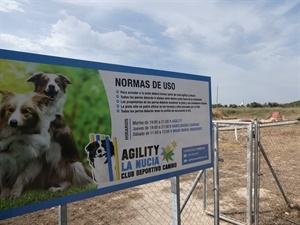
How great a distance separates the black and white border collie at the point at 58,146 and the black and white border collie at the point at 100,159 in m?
0.11

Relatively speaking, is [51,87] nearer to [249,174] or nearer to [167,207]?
[249,174]

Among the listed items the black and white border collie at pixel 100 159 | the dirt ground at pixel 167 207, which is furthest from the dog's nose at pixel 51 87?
the dirt ground at pixel 167 207

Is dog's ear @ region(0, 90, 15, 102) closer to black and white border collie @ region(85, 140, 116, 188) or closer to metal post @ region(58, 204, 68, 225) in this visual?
black and white border collie @ region(85, 140, 116, 188)

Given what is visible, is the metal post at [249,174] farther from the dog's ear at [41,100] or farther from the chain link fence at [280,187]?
the dog's ear at [41,100]

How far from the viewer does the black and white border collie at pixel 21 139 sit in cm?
182

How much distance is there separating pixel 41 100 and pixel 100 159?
0.70 meters

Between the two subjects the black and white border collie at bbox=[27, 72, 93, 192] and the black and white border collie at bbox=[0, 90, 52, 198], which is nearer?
the black and white border collie at bbox=[0, 90, 52, 198]

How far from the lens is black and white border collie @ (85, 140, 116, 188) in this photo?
7.43 feet

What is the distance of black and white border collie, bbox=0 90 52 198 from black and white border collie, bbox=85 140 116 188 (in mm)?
367

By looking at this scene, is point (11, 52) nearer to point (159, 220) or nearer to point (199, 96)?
point (199, 96)

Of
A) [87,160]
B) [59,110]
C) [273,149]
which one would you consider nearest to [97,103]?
[59,110]

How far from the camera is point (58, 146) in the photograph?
83.0 inches

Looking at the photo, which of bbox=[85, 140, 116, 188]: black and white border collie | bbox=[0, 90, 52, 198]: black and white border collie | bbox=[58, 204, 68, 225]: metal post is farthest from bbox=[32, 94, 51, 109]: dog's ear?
bbox=[58, 204, 68, 225]: metal post

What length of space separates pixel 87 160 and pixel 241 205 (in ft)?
15.6
